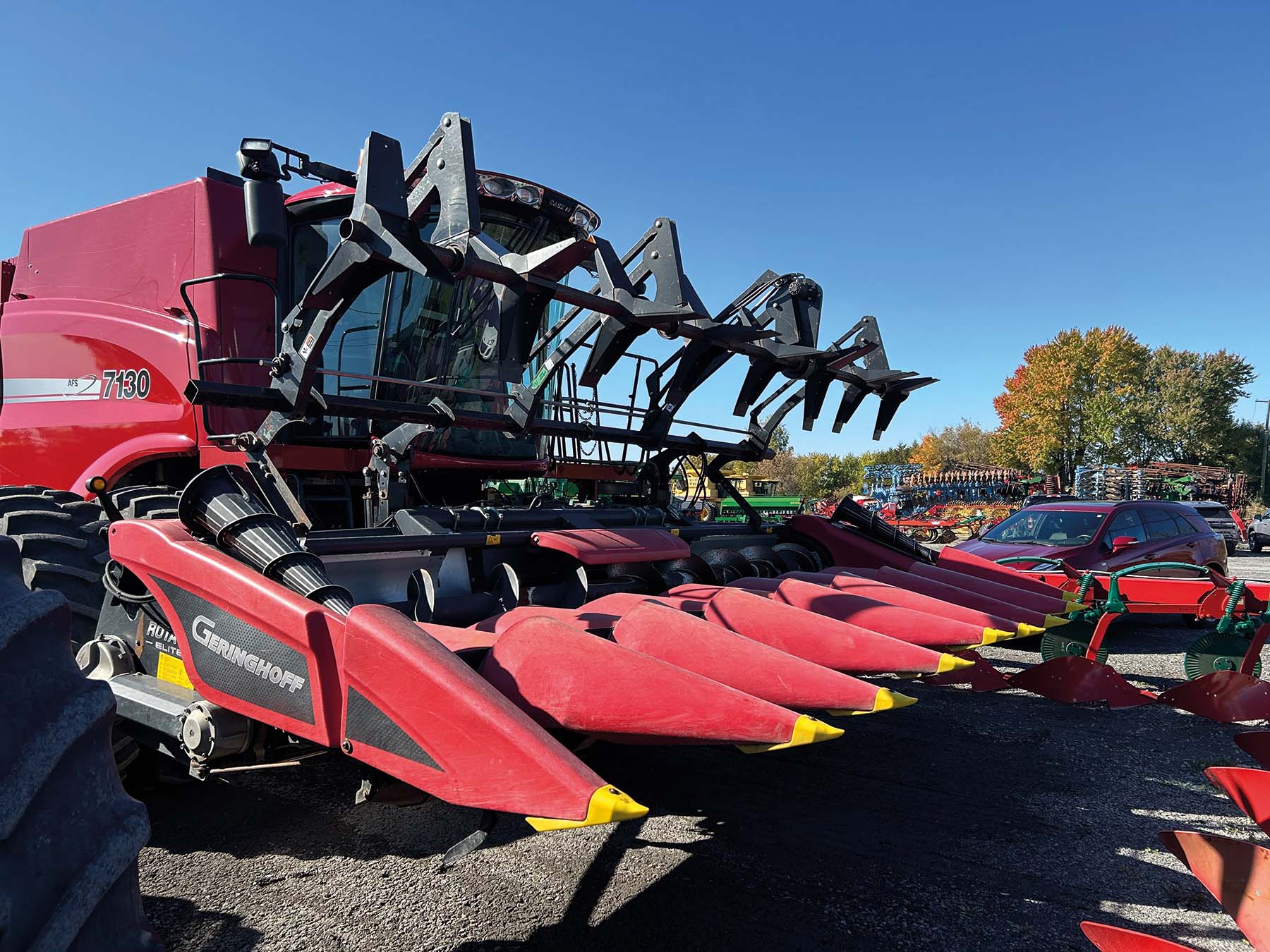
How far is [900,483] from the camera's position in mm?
34594

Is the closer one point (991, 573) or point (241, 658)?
point (241, 658)

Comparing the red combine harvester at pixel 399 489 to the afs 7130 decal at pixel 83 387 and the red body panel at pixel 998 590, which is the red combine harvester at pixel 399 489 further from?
the red body panel at pixel 998 590

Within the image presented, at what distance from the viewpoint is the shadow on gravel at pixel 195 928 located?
2.44 meters

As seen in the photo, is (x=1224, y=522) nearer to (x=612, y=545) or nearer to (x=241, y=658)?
(x=612, y=545)

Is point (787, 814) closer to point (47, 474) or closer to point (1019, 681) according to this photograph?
point (1019, 681)

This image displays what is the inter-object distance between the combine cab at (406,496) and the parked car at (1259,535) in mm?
23689

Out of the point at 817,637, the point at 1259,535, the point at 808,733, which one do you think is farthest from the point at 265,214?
the point at 1259,535

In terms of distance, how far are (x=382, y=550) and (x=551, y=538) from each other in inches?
26.6

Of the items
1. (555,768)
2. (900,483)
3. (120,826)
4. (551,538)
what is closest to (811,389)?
(551,538)

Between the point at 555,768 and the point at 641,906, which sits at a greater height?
the point at 555,768

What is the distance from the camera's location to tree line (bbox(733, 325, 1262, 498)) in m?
36.3

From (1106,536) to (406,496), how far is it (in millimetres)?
7206

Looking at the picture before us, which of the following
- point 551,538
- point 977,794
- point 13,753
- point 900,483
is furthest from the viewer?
point 900,483

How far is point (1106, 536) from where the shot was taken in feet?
26.5
